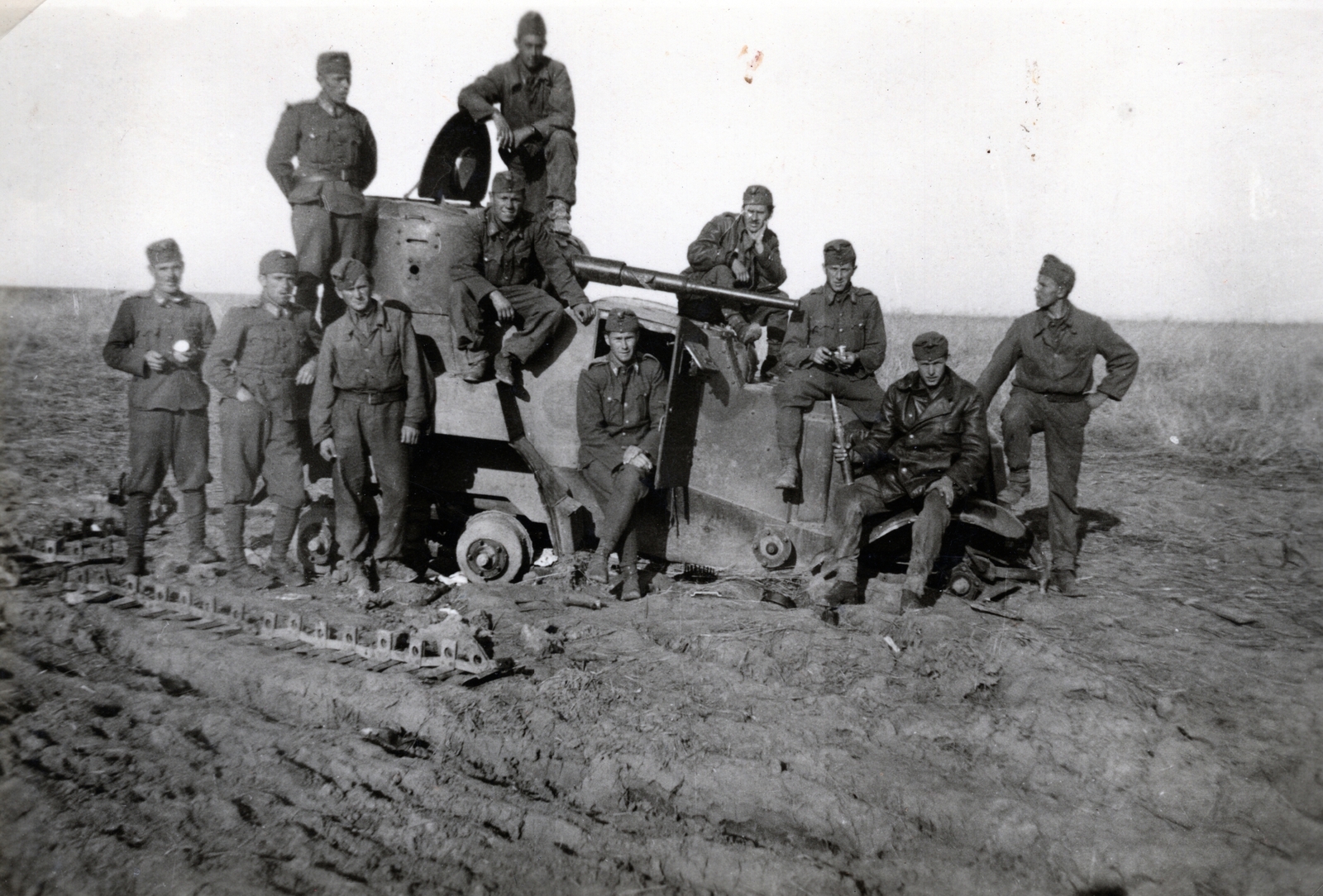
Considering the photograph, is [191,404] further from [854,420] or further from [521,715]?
[854,420]

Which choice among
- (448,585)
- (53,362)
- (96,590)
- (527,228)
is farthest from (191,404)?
(53,362)

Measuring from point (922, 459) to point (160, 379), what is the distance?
534cm

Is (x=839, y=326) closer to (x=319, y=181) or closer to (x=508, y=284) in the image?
(x=508, y=284)

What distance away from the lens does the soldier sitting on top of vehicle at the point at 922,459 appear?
5852 millimetres

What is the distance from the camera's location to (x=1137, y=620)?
5672 millimetres

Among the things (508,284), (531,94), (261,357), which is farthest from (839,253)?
(261,357)

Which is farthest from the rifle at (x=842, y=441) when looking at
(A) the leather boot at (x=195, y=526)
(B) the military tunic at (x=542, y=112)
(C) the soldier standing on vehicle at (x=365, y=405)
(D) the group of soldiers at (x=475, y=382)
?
(A) the leather boot at (x=195, y=526)

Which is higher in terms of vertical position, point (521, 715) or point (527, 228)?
point (527, 228)

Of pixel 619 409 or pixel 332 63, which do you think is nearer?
pixel 619 409

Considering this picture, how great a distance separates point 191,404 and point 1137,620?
260 inches

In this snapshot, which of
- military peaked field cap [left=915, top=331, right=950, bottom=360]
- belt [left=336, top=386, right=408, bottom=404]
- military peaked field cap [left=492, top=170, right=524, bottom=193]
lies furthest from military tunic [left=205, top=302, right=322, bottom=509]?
military peaked field cap [left=915, top=331, right=950, bottom=360]

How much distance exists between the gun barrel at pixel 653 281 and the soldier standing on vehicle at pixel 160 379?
276 centimetres

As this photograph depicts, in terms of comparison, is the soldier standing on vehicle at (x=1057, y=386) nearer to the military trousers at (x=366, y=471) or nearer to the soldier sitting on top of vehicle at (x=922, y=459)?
the soldier sitting on top of vehicle at (x=922, y=459)

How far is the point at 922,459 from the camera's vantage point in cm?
601
